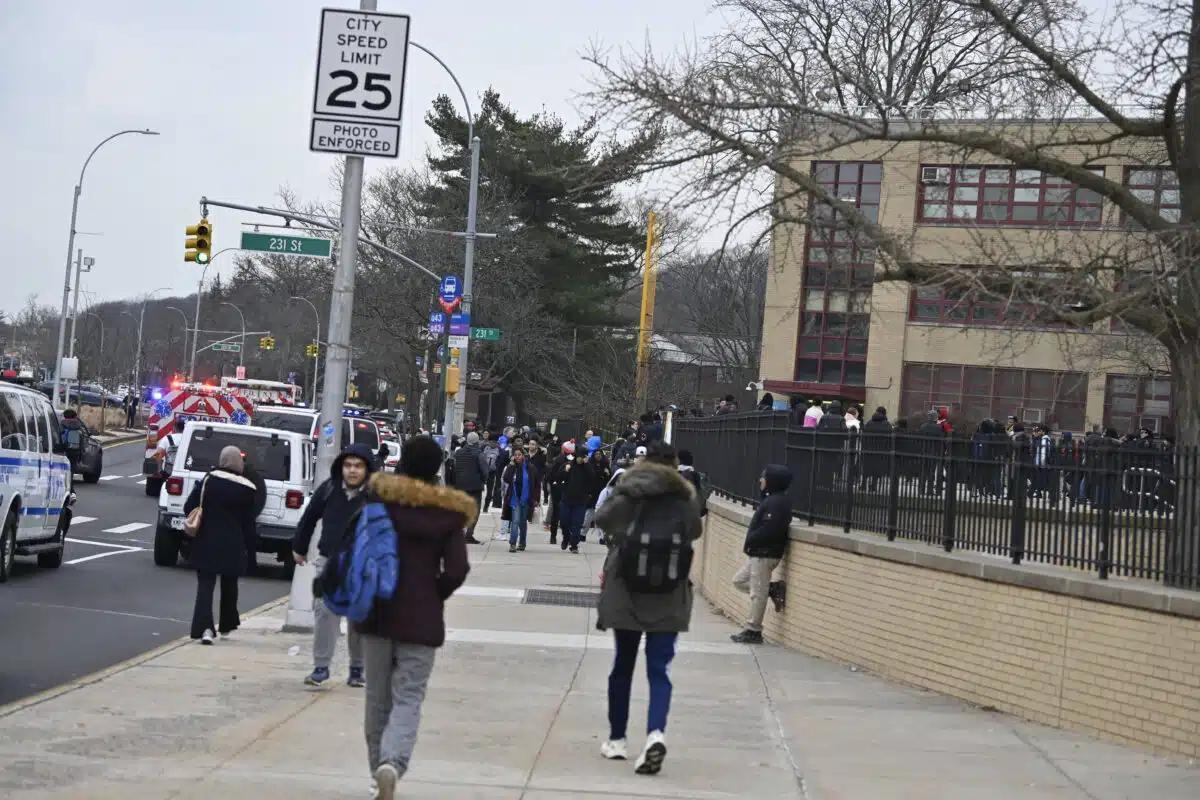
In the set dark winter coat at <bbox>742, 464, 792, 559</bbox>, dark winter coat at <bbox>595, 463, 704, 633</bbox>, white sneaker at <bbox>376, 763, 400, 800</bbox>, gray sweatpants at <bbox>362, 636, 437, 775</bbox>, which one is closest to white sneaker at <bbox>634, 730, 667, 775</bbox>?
dark winter coat at <bbox>595, 463, 704, 633</bbox>

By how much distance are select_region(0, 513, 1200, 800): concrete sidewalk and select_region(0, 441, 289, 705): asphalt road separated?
0.51 m

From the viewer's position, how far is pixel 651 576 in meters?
8.36

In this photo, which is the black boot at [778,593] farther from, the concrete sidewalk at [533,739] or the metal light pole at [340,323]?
the metal light pole at [340,323]

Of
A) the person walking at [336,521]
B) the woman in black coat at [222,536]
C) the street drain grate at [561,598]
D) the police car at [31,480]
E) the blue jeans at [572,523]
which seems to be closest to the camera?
the person walking at [336,521]

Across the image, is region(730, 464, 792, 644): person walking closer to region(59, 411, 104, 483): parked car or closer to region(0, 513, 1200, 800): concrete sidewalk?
region(0, 513, 1200, 800): concrete sidewalk

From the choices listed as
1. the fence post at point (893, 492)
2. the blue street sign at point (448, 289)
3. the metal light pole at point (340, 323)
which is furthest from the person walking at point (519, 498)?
the fence post at point (893, 492)

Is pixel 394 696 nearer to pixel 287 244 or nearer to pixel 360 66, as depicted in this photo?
pixel 360 66

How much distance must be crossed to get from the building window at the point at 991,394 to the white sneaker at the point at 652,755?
3643cm

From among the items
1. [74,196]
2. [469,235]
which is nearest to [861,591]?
[469,235]

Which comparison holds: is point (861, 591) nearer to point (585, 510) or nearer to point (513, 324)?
point (585, 510)

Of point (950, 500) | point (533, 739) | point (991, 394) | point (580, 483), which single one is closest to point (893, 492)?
point (950, 500)

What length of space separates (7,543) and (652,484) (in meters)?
11.0

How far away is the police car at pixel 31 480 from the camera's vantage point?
1697 centimetres

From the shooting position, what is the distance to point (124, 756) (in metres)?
8.16
